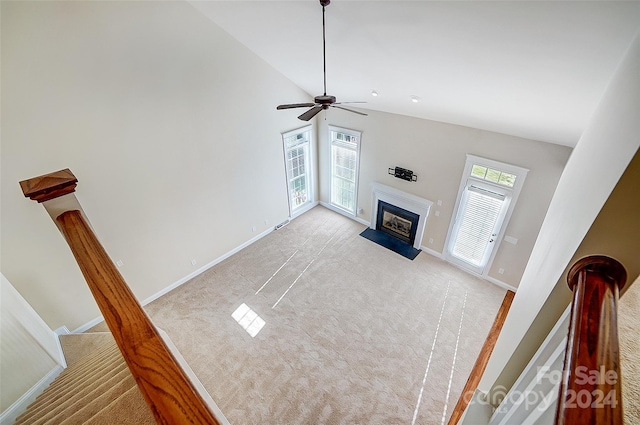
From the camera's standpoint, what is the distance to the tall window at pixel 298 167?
6531mm

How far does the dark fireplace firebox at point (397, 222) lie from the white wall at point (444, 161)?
0.32m

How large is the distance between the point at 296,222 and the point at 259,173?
1.85 m

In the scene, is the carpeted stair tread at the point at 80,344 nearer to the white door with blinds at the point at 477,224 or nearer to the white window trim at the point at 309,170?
the white window trim at the point at 309,170

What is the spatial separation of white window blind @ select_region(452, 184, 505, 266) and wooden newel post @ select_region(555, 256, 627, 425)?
180 inches

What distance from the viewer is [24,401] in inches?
101

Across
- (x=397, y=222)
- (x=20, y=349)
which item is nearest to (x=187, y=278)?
(x=20, y=349)

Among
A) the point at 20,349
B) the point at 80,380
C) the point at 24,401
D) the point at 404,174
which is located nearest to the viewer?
the point at 80,380

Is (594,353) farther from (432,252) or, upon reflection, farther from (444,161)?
(432,252)

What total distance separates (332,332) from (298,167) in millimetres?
4103

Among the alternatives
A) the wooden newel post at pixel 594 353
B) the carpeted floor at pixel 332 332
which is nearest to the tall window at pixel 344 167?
the carpeted floor at pixel 332 332

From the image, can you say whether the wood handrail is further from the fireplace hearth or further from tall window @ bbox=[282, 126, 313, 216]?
tall window @ bbox=[282, 126, 313, 216]

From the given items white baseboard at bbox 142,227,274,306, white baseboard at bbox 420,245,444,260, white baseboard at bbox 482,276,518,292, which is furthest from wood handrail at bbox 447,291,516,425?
white baseboard at bbox 142,227,274,306

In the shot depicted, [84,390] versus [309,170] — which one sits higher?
[84,390]

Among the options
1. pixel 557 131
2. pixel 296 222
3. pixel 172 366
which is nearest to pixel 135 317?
pixel 172 366
